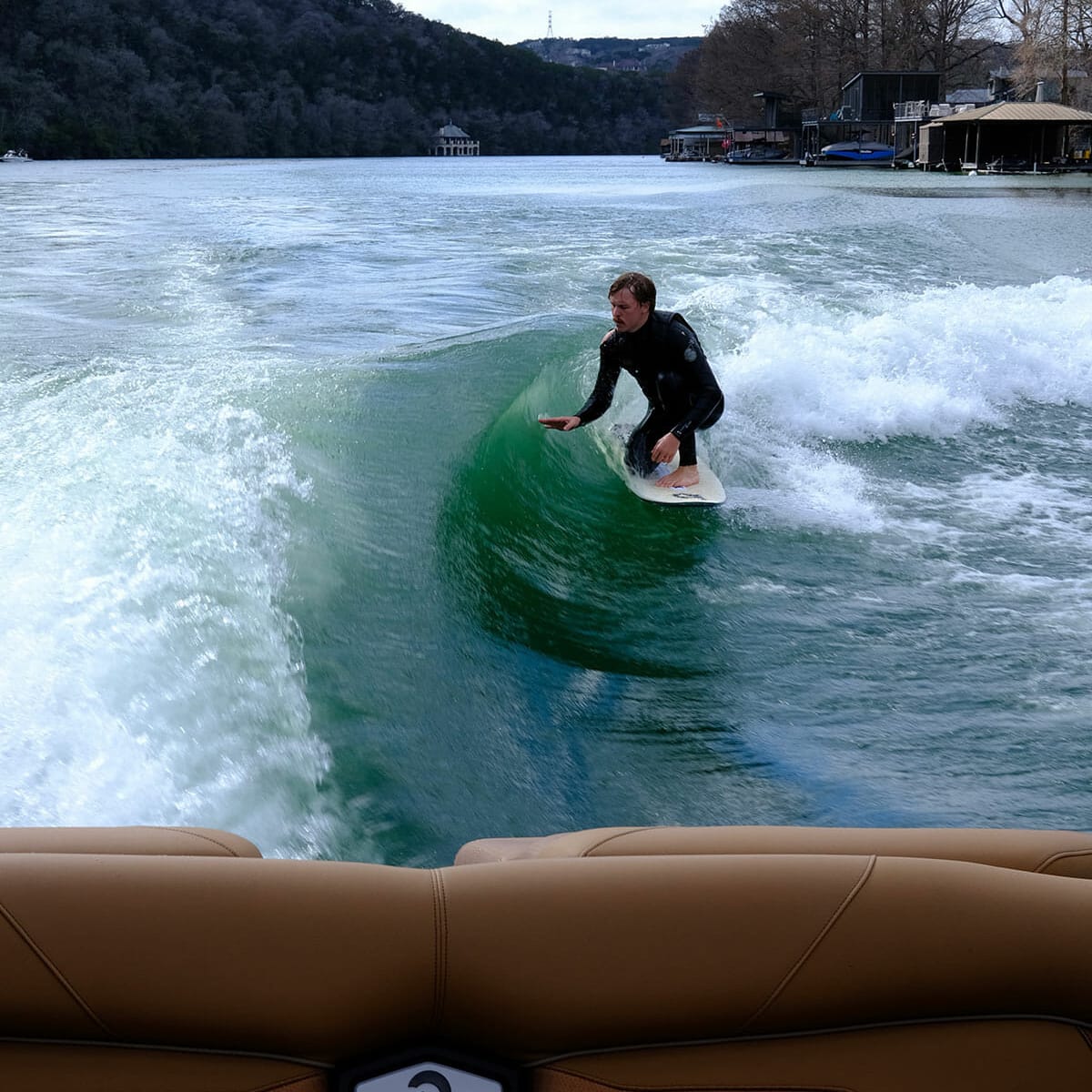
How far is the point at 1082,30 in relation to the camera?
1694 inches

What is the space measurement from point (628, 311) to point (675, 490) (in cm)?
99

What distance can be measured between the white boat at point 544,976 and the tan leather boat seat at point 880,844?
0.64 feet

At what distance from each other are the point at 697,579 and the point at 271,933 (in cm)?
395

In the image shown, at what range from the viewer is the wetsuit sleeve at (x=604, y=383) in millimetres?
5758

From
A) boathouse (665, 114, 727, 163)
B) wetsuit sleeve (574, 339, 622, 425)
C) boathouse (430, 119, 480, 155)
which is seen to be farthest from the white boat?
boathouse (430, 119, 480, 155)

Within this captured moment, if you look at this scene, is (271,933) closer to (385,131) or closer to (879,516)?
(879,516)

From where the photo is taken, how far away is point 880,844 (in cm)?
166

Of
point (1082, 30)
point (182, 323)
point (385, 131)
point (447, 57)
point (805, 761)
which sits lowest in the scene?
point (805, 761)

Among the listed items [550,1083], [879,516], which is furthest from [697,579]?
[550,1083]

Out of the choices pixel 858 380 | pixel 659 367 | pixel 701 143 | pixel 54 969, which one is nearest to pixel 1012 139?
pixel 858 380

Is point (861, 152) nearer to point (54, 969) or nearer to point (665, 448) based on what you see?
point (665, 448)

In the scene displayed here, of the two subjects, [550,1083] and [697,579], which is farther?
[697,579]

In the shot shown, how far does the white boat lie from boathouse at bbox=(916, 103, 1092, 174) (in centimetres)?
4023

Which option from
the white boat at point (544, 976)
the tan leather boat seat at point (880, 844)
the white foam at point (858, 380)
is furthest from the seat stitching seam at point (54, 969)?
the white foam at point (858, 380)
